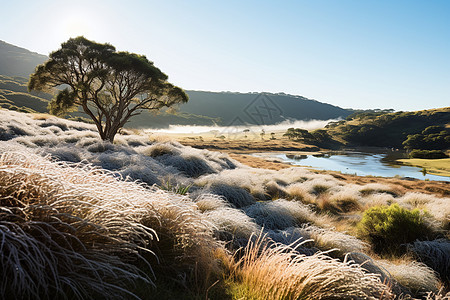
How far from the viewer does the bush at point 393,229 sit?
21.2 ft

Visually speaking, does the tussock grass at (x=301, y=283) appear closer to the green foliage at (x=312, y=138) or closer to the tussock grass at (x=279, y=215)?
the tussock grass at (x=279, y=215)

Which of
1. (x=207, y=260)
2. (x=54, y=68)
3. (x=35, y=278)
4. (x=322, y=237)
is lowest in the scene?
(x=322, y=237)

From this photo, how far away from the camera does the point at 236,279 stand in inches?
117

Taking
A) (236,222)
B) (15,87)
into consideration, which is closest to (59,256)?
(236,222)

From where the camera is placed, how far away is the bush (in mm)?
6461

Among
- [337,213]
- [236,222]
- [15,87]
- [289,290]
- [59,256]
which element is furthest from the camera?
[15,87]

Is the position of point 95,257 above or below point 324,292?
above

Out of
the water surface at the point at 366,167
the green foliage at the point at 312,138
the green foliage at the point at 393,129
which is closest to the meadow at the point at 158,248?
the water surface at the point at 366,167

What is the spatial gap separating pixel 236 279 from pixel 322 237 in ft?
10.3

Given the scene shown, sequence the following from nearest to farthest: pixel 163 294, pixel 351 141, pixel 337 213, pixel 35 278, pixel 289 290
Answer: pixel 35 278 < pixel 163 294 < pixel 289 290 < pixel 337 213 < pixel 351 141

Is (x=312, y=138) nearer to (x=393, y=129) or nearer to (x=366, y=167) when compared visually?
(x=393, y=129)

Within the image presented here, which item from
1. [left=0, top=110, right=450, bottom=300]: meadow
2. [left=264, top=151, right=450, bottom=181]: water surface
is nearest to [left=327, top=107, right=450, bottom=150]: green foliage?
[left=264, top=151, right=450, bottom=181]: water surface

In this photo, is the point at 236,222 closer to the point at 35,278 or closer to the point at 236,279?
the point at 236,279

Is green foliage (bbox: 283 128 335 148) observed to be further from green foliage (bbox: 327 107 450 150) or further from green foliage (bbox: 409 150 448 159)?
green foliage (bbox: 409 150 448 159)
